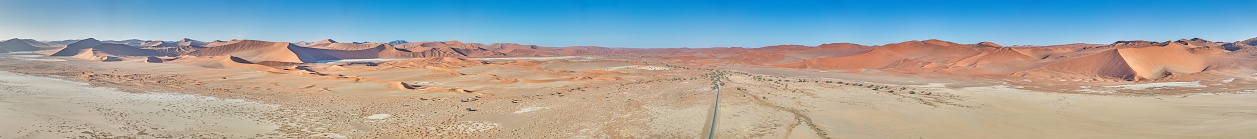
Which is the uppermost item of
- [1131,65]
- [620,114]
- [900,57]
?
[900,57]

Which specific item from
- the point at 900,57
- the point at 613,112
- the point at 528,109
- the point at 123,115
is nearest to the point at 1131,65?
the point at 900,57

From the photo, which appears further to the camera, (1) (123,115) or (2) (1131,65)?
(2) (1131,65)

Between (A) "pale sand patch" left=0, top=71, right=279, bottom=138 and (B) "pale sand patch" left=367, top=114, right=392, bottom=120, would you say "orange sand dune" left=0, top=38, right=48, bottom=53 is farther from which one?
(B) "pale sand patch" left=367, top=114, right=392, bottom=120

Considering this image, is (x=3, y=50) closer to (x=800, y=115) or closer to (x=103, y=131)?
(x=103, y=131)

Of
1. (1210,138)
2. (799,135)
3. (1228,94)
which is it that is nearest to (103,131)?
(799,135)

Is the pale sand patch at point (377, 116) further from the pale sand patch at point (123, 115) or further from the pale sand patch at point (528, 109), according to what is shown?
the pale sand patch at point (528, 109)

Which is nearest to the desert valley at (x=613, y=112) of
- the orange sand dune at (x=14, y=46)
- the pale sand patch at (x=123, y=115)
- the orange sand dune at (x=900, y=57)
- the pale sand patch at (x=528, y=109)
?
the pale sand patch at (x=123, y=115)

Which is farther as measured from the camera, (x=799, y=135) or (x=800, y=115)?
(x=800, y=115)

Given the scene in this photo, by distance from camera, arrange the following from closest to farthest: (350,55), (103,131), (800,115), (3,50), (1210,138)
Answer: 1. (1210,138)
2. (103,131)
3. (800,115)
4. (3,50)
5. (350,55)

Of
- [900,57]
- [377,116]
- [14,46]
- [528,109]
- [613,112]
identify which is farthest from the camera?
[14,46]

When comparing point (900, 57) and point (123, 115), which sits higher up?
point (900, 57)

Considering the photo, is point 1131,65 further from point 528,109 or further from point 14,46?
point 14,46
